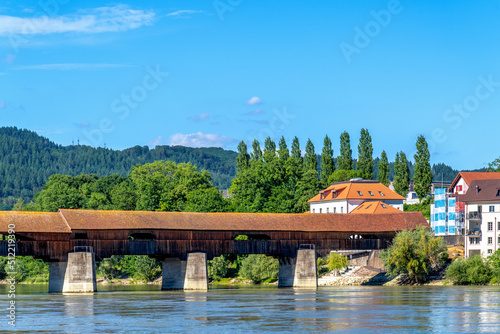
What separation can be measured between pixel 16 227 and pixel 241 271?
2593 cm

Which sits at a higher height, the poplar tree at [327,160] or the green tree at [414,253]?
the poplar tree at [327,160]

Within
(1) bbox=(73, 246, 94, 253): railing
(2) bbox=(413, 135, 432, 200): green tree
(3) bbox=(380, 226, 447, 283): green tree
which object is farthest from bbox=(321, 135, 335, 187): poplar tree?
(1) bbox=(73, 246, 94, 253): railing

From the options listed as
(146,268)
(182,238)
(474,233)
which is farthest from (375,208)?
(182,238)

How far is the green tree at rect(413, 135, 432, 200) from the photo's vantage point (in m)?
87.0

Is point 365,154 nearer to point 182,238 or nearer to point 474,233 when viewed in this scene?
point 474,233

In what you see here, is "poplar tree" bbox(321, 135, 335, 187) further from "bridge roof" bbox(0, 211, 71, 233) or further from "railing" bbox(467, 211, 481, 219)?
"bridge roof" bbox(0, 211, 71, 233)

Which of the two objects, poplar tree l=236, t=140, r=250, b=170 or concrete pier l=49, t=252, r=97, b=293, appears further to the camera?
poplar tree l=236, t=140, r=250, b=170

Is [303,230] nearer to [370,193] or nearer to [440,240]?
[440,240]

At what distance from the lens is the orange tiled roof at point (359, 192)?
82438 millimetres

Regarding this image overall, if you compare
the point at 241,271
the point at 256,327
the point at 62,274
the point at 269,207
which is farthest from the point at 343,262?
the point at 256,327

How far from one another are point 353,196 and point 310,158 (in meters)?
14.8

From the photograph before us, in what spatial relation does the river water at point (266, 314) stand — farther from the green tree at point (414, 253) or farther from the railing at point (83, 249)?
the green tree at point (414, 253)

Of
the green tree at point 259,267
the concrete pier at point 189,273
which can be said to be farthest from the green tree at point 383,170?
the concrete pier at point 189,273

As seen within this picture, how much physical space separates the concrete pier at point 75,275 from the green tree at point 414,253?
19.9 metres
